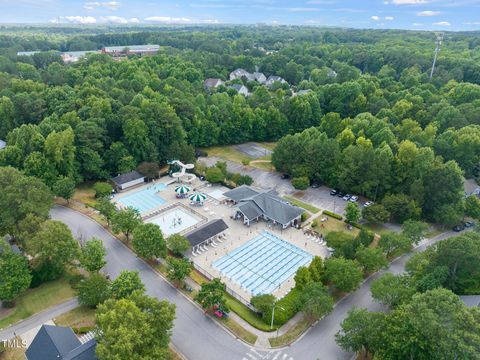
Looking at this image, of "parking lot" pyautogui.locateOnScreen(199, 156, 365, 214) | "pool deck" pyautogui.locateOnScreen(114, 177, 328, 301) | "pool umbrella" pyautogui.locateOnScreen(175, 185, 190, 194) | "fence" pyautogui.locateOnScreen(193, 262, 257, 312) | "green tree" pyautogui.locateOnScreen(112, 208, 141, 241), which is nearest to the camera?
"fence" pyautogui.locateOnScreen(193, 262, 257, 312)

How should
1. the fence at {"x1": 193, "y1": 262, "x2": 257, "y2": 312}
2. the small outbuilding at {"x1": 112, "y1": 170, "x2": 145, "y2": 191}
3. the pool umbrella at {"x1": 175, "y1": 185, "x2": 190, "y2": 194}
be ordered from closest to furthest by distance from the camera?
the fence at {"x1": 193, "y1": 262, "x2": 257, "y2": 312} → the pool umbrella at {"x1": 175, "y1": 185, "x2": 190, "y2": 194} → the small outbuilding at {"x1": 112, "y1": 170, "x2": 145, "y2": 191}

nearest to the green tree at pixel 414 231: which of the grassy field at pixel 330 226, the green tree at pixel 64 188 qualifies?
the grassy field at pixel 330 226

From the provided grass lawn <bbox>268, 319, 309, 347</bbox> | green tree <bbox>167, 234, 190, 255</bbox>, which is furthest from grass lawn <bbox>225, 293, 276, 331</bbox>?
green tree <bbox>167, 234, 190, 255</bbox>

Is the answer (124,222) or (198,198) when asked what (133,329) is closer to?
(124,222)

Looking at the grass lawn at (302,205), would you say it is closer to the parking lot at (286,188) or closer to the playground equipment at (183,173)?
the parking lot at (286,188)

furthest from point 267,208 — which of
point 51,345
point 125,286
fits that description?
point 51,345

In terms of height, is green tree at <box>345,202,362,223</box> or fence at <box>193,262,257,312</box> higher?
green tree at <box>345,202,362,223</box>

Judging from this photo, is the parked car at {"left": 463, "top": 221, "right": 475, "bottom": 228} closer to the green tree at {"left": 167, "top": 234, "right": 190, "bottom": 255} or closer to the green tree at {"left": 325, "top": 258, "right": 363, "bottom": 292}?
the green tree at {"left": 325, "top": 258, "right": 363, "bottom": 292}
